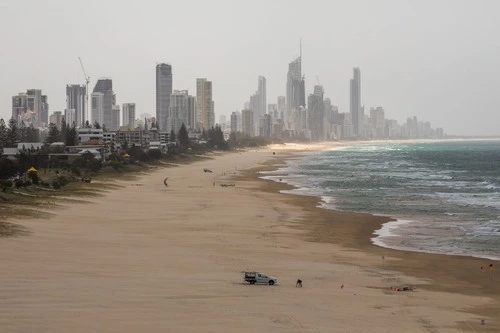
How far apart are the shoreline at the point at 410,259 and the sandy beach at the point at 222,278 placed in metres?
0.07

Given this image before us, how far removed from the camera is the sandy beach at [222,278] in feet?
77.5

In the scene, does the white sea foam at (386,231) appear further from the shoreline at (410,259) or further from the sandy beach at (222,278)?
the sandy beach at (222,278)

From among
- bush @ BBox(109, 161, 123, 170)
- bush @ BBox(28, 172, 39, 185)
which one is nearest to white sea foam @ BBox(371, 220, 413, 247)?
bush @ BBox(28, 172, 39, 185)

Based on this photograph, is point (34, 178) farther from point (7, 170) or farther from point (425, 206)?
point (425, 206)

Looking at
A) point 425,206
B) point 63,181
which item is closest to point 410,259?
point 425,206

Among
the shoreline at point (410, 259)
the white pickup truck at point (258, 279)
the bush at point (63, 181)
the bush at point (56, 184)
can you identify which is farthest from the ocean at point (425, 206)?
the bush at point (56, 184)

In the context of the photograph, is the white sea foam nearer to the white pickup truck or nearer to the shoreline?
the shoreline

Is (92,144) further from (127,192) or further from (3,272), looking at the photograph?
(3,272)

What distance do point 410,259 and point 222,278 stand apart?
40.6 ft

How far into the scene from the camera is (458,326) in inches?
1001

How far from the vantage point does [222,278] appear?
31.0 m

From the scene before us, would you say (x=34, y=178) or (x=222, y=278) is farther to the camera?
(x=34, y=178)

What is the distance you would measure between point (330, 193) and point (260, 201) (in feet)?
39.0

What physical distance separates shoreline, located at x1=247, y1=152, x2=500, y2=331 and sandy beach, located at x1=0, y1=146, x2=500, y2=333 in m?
0.07
